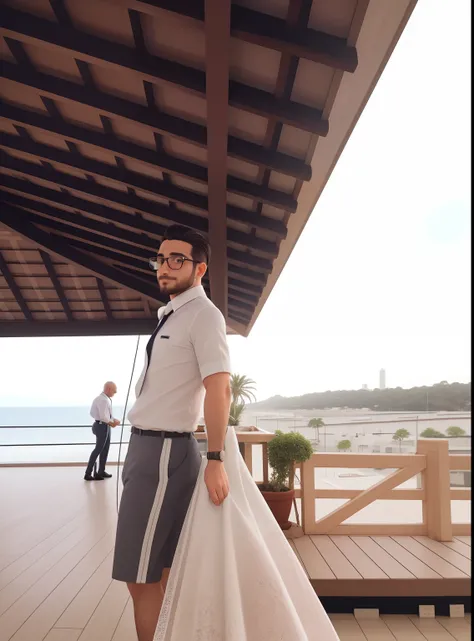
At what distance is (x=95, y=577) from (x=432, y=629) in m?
1.88

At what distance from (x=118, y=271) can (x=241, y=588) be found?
19.0ft

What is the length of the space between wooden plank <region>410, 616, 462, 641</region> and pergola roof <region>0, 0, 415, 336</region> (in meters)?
2.31

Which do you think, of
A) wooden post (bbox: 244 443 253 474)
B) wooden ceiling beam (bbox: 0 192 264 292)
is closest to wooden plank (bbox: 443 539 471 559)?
wooden post (bbox: 244 443 253 474)

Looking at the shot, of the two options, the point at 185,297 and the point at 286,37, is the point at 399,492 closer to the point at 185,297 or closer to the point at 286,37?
the point at 185,297

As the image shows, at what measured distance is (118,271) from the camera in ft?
22.4

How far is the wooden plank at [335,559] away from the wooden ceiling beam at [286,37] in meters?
2.38

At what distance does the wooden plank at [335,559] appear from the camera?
9.27 feet

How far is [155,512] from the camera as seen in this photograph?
156 cm

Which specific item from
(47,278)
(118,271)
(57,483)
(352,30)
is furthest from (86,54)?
(57,483)

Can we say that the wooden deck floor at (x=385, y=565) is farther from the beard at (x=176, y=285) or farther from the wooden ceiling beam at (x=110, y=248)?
the wooden ceiling beam at (x=110, y=248)

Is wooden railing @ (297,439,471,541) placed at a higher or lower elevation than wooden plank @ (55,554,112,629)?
higher

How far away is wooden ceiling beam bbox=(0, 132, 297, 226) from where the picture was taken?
3852mm

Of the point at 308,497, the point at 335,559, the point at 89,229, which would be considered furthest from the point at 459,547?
the point at 89,229

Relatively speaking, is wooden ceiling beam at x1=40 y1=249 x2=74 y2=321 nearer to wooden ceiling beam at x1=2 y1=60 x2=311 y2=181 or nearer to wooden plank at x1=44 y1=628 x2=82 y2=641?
wooden ceiling beam at x1=2 y1=60 x2=311 y2=181
